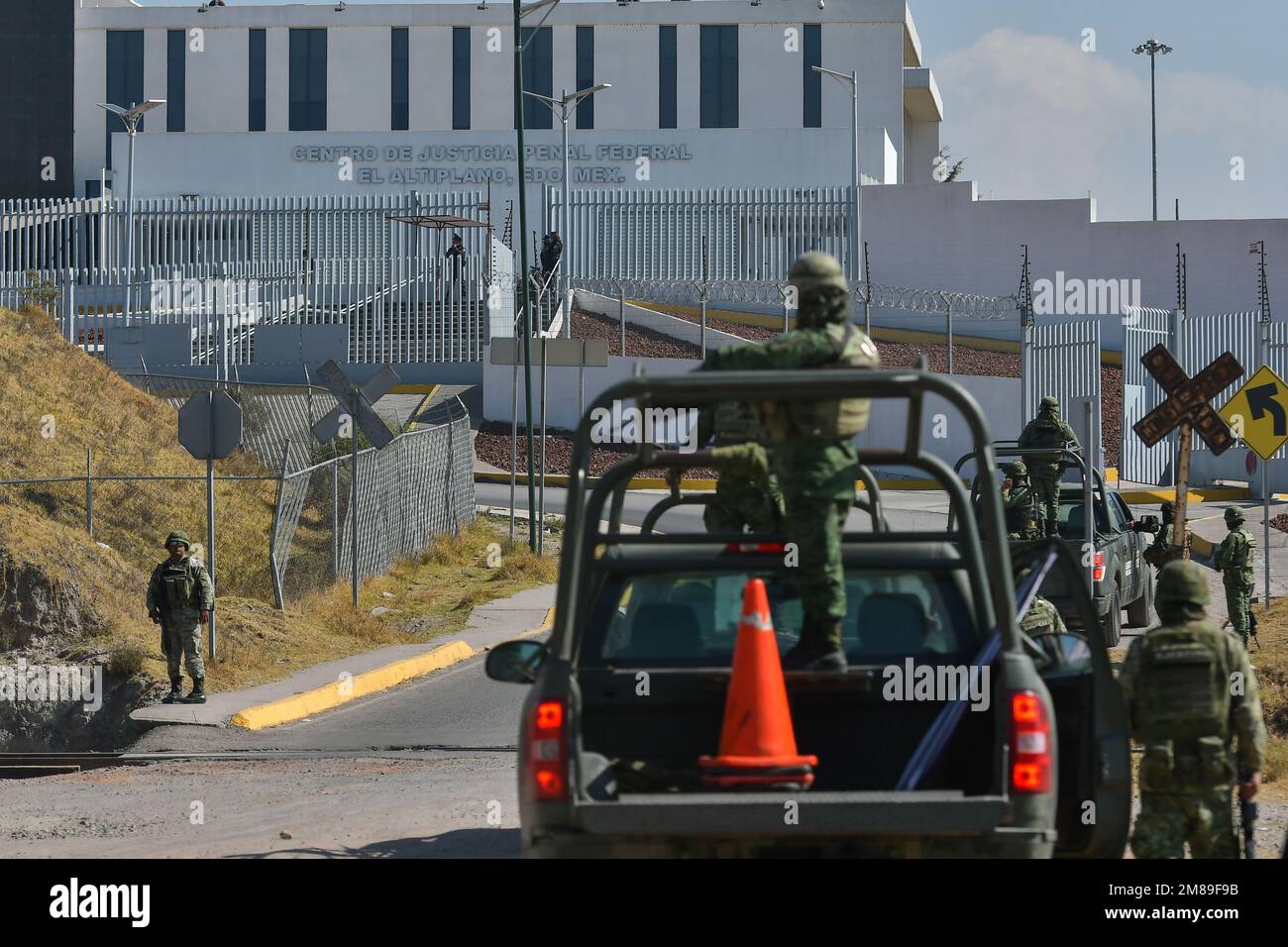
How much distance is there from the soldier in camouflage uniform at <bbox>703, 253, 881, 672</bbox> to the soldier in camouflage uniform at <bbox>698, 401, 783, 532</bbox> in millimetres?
210

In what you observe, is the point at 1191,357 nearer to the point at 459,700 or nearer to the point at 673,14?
the point at 459,700

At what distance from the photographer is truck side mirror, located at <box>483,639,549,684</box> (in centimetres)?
600

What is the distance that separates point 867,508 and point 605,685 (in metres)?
2.43

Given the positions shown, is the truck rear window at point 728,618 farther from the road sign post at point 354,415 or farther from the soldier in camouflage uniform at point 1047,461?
the road sign post at point 354,415

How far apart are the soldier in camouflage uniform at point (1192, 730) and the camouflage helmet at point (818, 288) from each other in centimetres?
150

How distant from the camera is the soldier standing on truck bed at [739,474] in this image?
6586 mm

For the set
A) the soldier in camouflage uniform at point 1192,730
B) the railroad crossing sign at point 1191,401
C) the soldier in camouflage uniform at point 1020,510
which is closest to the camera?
the soldier in camouflage uniform at point 1192,730

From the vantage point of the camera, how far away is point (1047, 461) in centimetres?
1556

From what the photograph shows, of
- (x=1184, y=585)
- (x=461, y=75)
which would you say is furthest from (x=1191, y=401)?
(x=461, y=75)

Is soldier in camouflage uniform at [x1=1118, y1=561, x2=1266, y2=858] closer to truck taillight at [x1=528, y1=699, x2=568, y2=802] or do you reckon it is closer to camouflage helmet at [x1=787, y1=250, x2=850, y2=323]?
camouflage helmet at [x1=787, y1=250, x2=850, y2=323]

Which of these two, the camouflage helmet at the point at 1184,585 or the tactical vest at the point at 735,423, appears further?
the tactical vest at the point at 735,423

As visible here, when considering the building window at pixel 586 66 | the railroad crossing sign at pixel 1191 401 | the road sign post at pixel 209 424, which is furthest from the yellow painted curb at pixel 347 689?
the building window at pixel 586 66
